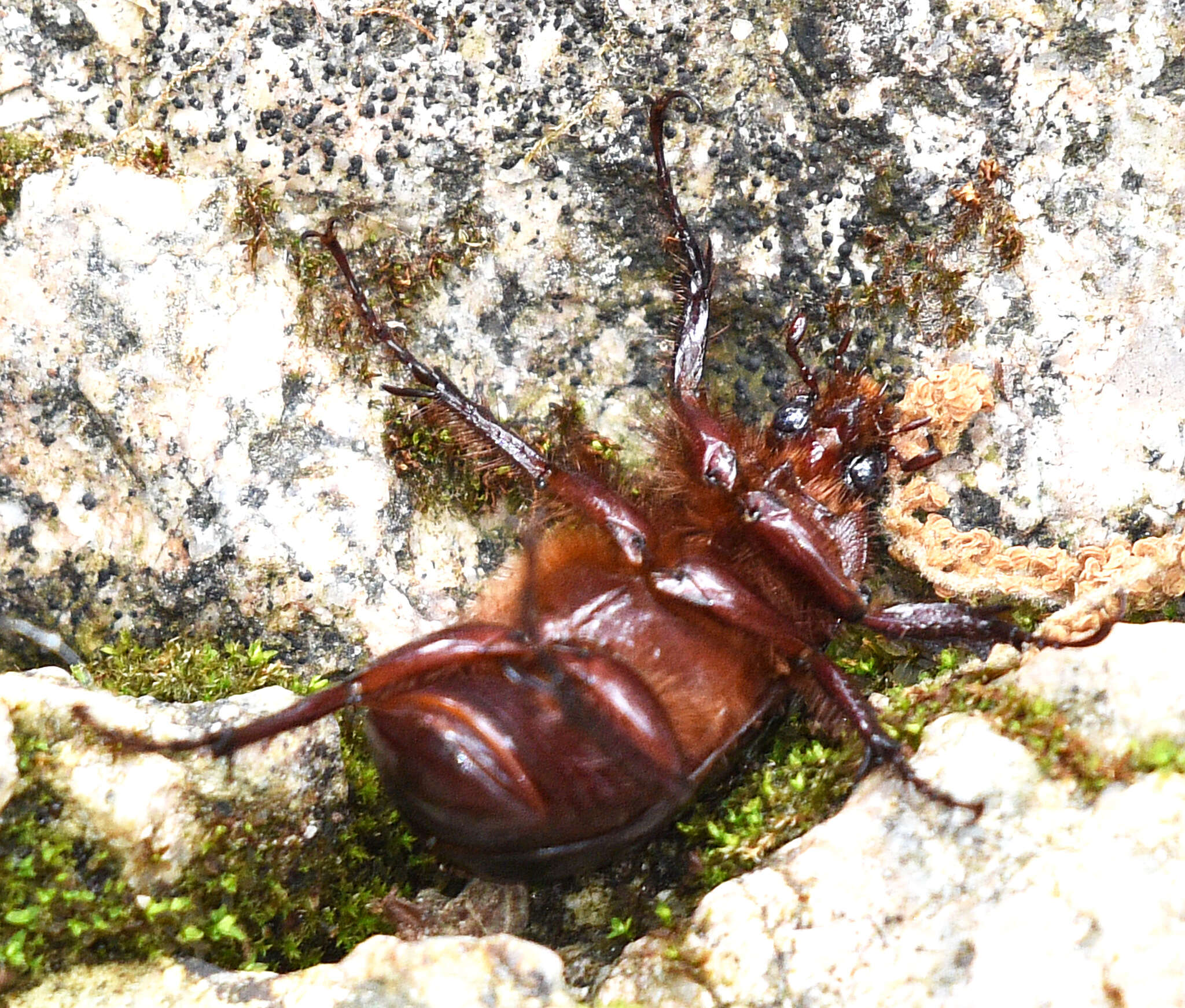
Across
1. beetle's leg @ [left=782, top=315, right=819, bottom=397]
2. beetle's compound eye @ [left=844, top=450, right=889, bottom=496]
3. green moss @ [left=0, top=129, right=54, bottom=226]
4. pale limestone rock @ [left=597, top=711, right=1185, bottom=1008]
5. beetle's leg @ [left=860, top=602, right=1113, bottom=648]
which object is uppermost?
green moss @ [left=0, top=129, right=54, bottom=226]

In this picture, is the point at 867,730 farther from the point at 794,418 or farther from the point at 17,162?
the point at 17,162

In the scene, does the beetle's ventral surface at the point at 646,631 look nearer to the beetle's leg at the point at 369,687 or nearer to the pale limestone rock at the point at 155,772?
the beetle's leg at the point at 369,687

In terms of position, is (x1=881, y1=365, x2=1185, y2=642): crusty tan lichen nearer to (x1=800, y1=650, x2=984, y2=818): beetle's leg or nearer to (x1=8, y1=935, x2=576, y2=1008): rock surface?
(x1=800, y1=650, x2=984, y2=818): beetle's leg

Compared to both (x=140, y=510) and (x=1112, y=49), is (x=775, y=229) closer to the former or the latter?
(x=1112, y=49)

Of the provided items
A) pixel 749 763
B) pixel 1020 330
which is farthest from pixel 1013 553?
pixel 749 763

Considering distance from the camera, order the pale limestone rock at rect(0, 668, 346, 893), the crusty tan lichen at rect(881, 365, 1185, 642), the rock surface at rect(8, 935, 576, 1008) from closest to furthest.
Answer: the rock surface at rect(8, 935, 576, 1008) → the pale limestone rock at rect(0, 668, 346, 893) → the crusty tan lichen at rect(881, 365, 1185, 642)

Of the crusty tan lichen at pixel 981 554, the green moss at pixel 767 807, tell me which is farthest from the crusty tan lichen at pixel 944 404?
the green moss at pixel 767 807

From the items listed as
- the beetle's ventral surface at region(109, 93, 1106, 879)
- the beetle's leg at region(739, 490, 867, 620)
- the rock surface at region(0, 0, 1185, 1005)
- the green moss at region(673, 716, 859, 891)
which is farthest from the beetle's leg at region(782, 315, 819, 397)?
the green moss at region(673, 716, 859, 891)
